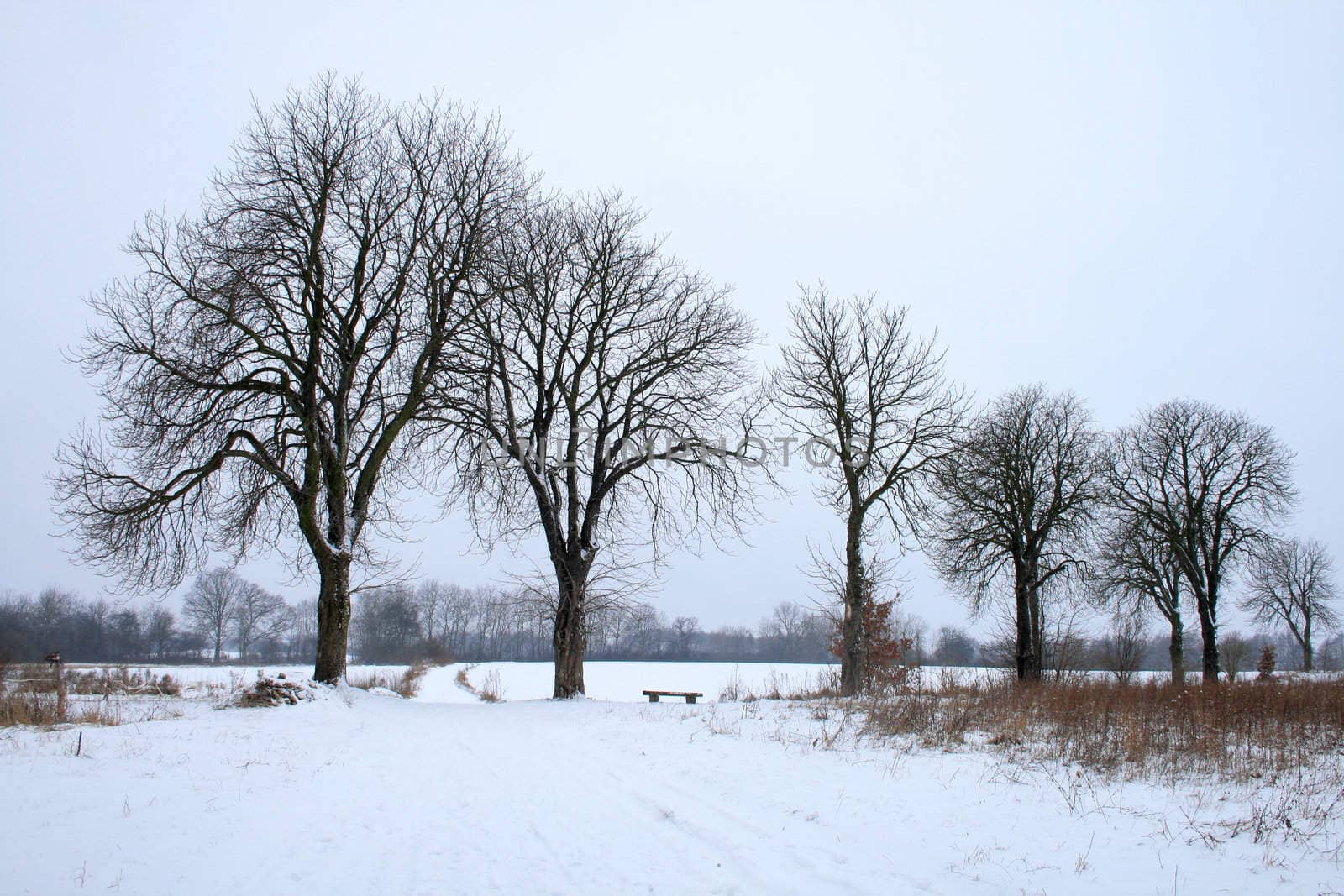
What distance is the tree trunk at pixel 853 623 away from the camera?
16.1 metres

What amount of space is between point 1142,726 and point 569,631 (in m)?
10.5

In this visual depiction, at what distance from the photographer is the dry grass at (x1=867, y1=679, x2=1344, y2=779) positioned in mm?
6832

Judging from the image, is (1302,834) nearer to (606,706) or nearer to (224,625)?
(606,706)

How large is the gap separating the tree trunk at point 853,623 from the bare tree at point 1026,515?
500cm

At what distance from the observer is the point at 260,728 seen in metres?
9.47

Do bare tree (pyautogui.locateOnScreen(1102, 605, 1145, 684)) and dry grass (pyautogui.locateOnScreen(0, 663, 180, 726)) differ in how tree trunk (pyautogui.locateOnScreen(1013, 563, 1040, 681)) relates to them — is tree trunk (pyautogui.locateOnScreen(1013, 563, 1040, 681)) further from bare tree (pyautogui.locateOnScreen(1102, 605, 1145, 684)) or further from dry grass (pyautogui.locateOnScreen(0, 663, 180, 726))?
dry grass (pyautogui.locateOnScreen(0, 663, 180, 726))

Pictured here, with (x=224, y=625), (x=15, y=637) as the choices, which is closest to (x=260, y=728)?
(x=15, y=637)

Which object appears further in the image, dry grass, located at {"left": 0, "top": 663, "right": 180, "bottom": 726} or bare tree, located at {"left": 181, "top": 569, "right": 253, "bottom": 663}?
bare tree, located at {"left": 181, "top": 569, "right": 253, "bottom": 663}

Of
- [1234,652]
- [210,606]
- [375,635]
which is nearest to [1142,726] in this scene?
[1234,652]

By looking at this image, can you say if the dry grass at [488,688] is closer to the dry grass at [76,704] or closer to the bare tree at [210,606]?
the dry grass at [76,704]

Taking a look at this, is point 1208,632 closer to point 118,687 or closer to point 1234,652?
point 1234,652

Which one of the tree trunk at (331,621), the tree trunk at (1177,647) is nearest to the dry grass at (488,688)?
the tree trunk at (331,621)

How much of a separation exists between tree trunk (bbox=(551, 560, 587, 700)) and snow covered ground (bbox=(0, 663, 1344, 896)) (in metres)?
6.79

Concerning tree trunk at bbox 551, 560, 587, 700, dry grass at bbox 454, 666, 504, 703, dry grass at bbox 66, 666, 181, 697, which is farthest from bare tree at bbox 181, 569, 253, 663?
tree trunk at bbox 551, 560, 587, 700
